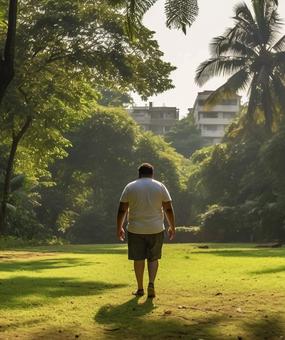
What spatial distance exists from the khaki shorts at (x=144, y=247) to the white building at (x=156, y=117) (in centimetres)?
11732

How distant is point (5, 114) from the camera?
2492cm

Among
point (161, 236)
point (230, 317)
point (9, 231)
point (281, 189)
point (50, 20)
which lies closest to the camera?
point (230, 317)

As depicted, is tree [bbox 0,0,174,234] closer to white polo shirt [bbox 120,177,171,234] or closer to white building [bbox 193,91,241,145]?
white polo shirt [bbox 120,177,171,234]

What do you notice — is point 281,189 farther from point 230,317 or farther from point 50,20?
point 230,317

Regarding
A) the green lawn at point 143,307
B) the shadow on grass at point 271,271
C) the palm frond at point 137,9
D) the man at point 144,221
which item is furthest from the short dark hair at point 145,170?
the palm frond at point 137,9

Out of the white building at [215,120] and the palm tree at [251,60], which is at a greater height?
the white building at [215,120]

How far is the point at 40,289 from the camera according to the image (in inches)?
351

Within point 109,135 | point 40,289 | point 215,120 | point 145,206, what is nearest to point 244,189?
point 109,135

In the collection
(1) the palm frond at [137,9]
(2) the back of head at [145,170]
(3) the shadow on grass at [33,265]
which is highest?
(1) the palm frond at [137,9]

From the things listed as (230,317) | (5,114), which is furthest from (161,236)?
(5,114)

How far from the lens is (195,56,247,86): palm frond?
4069 centimetres

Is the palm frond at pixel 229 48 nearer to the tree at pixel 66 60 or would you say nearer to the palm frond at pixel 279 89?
the palm frond at pixel 279 89

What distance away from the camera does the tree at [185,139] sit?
9062cm

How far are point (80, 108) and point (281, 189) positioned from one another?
1575 cm
